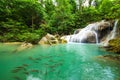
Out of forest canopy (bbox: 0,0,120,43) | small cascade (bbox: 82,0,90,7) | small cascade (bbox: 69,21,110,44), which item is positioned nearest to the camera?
forest canopy (bbox: 0,0,120,43)

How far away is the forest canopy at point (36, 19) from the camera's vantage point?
71.7 feet

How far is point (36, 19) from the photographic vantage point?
28812mm

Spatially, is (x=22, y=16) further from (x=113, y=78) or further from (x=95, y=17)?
(x=113, y=78)

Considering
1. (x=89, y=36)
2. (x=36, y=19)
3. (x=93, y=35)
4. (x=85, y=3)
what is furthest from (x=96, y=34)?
(x=85, y=3)

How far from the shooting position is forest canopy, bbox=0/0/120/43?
21859 mm

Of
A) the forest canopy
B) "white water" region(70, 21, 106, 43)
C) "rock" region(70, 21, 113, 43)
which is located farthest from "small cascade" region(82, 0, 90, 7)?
"rock" region(70, 21, 113, 43)

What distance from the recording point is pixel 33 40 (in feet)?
66.9

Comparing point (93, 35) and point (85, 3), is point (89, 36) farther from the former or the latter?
point (85, 3)

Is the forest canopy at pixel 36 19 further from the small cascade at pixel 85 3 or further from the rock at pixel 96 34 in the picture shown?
the small cascade at pixel 85 3

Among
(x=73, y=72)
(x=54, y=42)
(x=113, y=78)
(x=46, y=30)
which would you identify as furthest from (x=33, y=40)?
(x=113, y=78)

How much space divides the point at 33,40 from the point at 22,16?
8.64 m

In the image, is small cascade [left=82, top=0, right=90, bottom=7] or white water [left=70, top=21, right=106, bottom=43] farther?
small cascade [left=82, top=0, right=90, bottom=7]

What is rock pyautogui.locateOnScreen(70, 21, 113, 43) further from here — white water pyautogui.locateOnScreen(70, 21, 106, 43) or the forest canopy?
the forest canopy

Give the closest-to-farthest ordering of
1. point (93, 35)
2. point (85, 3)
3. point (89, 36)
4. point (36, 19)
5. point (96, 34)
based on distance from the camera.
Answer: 1. point (89, 36)
2. point (93, 35)
3. point (96, 34)
4. point (36, 19)
5. point (85, 3)
